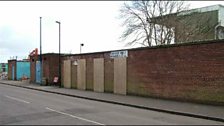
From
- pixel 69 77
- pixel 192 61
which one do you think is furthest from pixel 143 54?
pixel 69 77

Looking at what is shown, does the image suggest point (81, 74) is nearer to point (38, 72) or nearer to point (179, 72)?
point (38, 72)

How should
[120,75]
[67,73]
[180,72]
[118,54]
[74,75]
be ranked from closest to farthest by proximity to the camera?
[180,72] → [120,75] → [118,54] → [74,75] → [67,73]

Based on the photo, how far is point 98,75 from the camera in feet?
94.7

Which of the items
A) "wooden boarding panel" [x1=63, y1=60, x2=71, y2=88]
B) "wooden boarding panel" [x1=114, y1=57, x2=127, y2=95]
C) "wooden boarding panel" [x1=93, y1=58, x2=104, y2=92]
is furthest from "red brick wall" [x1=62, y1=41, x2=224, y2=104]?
"wooden boarding panel" [x1=63, y1=60, x2=71, y2=88]

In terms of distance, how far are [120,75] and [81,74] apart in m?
6.69

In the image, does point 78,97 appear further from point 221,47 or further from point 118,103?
point 221,47

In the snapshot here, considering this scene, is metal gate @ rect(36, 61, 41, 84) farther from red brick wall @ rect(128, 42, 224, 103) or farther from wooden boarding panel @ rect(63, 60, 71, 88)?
red brick wall @ rect(128, 42, 224, 103)

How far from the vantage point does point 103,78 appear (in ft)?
92.0

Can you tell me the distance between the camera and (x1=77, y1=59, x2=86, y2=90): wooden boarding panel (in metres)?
31.0

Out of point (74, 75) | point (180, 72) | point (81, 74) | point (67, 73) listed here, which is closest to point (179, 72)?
point (180, 72)

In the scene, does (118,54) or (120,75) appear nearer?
(120,75)

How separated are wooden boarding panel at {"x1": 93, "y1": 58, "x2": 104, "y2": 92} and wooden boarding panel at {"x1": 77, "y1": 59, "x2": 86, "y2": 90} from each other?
1884mm

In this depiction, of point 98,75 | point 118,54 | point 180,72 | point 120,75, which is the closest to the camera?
point 180,72

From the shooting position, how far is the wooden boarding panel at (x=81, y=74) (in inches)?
1221
